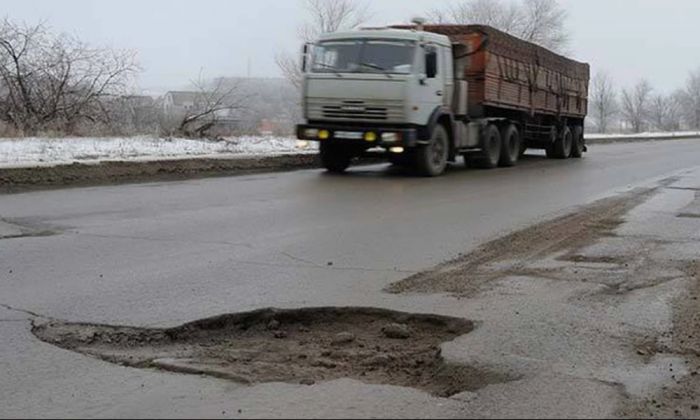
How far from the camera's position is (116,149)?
59.5ft

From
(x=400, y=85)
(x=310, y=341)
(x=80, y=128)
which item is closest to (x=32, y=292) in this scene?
(x=310, y=341)

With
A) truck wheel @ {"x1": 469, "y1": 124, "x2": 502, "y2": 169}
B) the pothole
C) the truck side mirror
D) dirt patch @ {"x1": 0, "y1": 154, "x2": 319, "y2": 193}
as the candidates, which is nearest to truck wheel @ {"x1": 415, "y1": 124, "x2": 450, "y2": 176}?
the truck side mirror

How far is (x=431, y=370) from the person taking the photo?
4406 millimetres

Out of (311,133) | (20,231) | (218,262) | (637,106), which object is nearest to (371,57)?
(311,133)

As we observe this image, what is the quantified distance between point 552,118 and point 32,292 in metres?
21.2

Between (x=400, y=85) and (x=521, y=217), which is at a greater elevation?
(x=400, y=85)

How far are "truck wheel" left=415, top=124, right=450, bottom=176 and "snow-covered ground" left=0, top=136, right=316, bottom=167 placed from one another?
508cm

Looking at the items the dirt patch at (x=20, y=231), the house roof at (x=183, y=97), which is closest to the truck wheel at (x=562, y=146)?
the house roof at (x=183, y=97)

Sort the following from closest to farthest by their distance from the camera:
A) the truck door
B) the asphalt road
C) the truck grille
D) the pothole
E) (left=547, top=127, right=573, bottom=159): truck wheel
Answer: the asphalt road
the pothole
the truck grille
the truck door
(left=547, top=127, right=573, bottom=159): truck wheel

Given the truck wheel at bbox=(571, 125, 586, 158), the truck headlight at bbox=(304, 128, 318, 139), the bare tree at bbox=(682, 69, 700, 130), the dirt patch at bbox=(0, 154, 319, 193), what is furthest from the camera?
the bare tree at bbox=(682, 69, 700, 130)

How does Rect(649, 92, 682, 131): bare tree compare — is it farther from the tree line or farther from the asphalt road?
the asphalt road

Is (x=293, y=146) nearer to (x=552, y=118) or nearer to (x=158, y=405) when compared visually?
(x=552, y=118)

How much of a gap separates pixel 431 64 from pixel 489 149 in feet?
14.0

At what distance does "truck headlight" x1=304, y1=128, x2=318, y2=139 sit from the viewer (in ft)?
54.1
